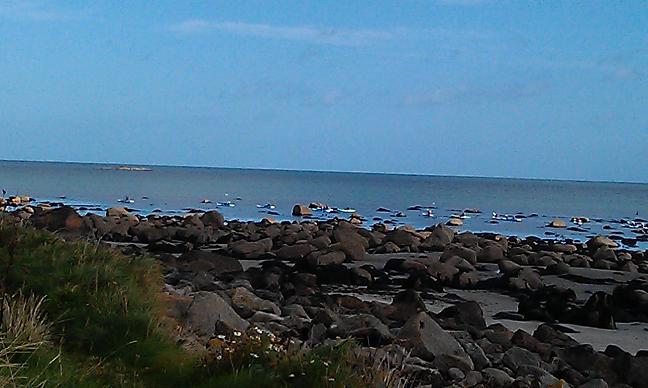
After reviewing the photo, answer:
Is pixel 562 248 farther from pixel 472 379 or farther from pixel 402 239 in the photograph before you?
pixel 472 379

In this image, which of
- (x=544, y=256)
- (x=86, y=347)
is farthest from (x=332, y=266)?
(x=86, y=347)

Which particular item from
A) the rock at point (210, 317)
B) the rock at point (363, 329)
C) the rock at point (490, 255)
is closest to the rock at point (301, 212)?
the rock at point (490, 255)

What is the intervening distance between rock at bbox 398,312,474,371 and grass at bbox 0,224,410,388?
2005 millimetres

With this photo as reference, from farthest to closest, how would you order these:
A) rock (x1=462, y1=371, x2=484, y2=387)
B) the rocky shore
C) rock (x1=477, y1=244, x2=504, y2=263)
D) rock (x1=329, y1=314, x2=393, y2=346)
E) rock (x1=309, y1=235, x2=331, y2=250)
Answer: rock (x1=477, y1=244, x2=504, y2=263) → rock (x1=309, y1=235, x2=331, y2=250) → rock (x1=329, y1=314, x2=393, y2=346) → the rocky shore → rock (x1=462, y1=371, x2=484, y2=387)

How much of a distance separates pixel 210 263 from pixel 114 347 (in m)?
10.2

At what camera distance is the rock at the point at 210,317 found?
8.89m

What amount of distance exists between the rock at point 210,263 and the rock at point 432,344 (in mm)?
7184

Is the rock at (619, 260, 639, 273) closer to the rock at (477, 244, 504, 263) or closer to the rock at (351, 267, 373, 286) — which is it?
the rock at (477, 244, 504, 263)

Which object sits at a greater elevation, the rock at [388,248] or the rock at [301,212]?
the rock at [388,248]

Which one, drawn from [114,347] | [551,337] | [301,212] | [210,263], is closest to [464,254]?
[210,263]

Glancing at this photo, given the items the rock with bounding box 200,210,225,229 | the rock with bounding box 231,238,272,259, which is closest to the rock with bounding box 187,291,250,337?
the rock with bounding box 231,238,272,259

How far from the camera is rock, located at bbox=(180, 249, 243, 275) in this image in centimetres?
1673

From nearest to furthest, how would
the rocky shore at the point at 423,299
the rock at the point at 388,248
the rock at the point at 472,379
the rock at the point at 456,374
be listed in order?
1. the rock at the point at 472,379
2. the rock at the point at 456,374
3. the rocky shore at the point at 423,299
4. the rock at the point at 388,248

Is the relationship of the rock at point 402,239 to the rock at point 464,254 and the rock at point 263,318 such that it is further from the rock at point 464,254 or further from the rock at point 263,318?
the rock at point 263,318
